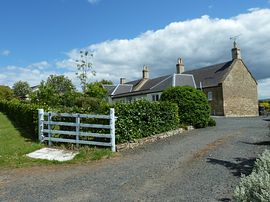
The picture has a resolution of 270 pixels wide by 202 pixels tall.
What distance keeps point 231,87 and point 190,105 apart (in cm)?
2271

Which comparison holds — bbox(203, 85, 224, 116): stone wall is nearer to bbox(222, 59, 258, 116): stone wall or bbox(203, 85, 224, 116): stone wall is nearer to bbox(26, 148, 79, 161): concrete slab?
bbox(222, 59, 258, 116): stone wall

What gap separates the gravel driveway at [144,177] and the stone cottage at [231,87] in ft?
91.6

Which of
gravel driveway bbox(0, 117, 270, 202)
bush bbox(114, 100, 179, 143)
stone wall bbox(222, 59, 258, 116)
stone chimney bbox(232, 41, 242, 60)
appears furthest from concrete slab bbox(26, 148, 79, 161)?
stone chimney bbox(232, 41, 242, 60)

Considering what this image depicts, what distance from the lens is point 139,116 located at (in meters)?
13.2

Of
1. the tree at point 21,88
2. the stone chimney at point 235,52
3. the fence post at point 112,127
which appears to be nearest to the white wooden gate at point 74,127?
the fence post at point 112,127

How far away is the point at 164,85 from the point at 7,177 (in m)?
31.2

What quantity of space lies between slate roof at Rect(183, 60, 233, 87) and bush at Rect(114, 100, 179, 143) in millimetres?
24470

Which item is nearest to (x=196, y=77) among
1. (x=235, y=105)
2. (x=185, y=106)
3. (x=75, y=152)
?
(x=235, y=105)

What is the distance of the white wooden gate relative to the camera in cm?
1139

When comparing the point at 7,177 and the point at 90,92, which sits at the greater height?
the point at 90,92

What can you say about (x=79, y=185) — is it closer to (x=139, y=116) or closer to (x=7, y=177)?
(x=7, y=177)

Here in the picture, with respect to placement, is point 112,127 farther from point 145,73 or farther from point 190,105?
point 145,73

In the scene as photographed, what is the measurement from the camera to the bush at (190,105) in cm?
1830

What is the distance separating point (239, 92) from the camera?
40.2 metres
